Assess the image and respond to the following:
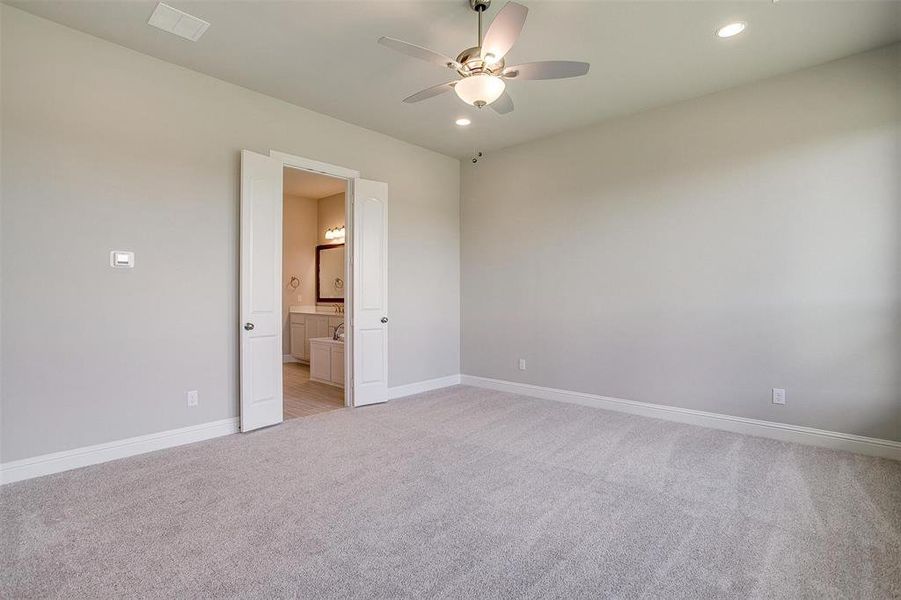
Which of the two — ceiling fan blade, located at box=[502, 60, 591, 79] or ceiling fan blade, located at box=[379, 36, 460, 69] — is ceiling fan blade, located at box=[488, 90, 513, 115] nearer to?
ceiling fan blade, located at box=[502, 60, 591, 79]

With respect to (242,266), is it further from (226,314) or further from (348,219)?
(348,219)

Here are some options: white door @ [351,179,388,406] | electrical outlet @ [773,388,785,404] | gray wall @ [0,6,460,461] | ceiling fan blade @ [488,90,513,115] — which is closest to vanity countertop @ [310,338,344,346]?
white door @ [351,179,388,406]

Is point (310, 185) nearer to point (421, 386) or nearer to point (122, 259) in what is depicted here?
point (421, 386)

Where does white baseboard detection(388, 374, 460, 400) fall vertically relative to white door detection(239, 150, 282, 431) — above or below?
below

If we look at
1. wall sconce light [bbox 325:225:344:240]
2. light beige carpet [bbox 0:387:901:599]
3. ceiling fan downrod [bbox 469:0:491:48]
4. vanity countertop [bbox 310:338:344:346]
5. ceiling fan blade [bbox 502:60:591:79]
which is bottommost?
light beige carpet [bbox 0:387:901:599]

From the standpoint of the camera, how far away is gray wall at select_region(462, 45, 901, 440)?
317 cm

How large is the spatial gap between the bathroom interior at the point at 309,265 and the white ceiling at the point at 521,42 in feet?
9.82

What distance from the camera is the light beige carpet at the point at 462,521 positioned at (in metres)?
1.77

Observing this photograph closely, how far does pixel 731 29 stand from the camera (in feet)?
9.39

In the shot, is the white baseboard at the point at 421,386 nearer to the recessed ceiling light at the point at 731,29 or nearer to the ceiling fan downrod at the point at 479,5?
the ceiling fan downrod at the point at 479,5

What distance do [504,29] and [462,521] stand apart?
254 centimetres

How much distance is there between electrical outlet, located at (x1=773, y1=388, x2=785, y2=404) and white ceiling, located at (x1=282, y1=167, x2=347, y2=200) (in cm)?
551

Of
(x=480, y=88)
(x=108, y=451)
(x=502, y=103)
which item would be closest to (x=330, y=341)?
(x=108, y=451)

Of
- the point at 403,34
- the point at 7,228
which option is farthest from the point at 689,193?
the point at 7,228
